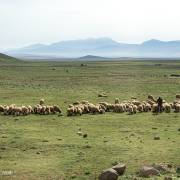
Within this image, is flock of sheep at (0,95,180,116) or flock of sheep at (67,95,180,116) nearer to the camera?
flock of sheep at (0,95,180,116)

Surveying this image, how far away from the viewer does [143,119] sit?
2738cm

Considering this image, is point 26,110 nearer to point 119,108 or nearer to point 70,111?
point 70,111

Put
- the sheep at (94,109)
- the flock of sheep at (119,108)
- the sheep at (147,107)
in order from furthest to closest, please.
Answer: the sheep at (147,107)
the sheep at (94,109)
the flock of sheep at (119,108)

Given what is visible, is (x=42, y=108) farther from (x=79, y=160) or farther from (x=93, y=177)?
(x=93, y=177)

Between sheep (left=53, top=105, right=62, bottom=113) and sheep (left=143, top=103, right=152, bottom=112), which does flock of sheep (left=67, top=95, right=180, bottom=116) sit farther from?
sheep (left=53, top=105, right=62, bottom=113)

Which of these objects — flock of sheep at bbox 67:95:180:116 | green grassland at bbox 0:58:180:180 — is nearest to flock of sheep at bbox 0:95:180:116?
flock of sheep at bbox 67:95:180:116

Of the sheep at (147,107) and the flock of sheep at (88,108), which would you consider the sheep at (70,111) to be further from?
the sheep at (147,107)

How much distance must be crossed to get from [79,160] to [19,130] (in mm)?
A: 6851

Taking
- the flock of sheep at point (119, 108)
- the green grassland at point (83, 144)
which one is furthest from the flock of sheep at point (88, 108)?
the green grassland at point (83, 144)

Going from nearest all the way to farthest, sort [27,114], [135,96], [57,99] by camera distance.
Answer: [27,114] < [57,99] < [135,96]

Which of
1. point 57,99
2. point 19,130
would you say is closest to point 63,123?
point 19,130

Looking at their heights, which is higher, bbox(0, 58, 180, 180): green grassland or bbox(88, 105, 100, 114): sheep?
bbox(88, 105, 100, 114): sheep

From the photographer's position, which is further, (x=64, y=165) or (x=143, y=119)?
(x=143, y=119)

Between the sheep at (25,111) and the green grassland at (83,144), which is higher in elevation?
the sheep at (25,111)
